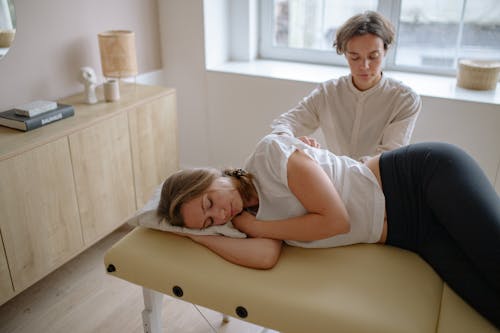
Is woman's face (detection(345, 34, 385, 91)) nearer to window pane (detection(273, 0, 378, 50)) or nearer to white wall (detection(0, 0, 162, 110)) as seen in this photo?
window pane (detection(273, 0, 378, 50))

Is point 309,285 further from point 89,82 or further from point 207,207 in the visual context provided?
point 89,82

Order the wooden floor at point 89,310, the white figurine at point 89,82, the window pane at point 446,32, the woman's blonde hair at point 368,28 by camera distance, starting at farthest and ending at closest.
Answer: the window pane at point 446,32
the white figurine at point 89,82
the wooden floor at point 89,310
the woman's blonde hair at point 368,28

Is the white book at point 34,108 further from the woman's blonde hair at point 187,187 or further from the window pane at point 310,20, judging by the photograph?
the window pane at point 310,20

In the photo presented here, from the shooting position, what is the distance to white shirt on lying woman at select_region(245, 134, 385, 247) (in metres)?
1.40

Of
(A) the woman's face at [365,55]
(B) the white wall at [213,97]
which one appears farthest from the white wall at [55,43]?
(A) the woman's face at [365,55]

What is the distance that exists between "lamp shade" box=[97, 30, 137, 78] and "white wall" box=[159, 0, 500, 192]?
0.51 metres

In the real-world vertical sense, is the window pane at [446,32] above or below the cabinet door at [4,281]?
above

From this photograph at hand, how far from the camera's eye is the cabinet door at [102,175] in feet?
6.56

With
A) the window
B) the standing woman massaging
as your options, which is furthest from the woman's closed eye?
the window

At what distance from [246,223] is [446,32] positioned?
1.74 m

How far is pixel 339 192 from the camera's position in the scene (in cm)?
141

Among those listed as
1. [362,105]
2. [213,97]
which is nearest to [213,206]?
[362,105]

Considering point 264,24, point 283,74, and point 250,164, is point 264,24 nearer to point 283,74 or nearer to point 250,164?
point 283,74

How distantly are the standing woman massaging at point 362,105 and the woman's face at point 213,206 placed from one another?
429 mm
